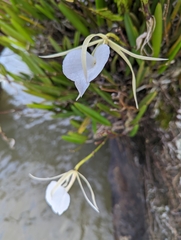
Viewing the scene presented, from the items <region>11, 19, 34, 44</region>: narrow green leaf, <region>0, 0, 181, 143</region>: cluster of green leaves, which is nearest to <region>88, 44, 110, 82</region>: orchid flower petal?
<region>0, 0, 181, 143</region>: cluster of green leaves

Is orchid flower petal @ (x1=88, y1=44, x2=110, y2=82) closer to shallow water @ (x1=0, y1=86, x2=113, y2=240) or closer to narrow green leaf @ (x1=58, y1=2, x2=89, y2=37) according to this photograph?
narrow green leaf @ (x1=58, y1=2, x2=89, y2=37)

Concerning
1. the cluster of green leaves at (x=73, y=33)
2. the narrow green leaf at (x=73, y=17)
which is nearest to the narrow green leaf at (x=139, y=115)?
the cluster of green leaves at (x=73, y=33)

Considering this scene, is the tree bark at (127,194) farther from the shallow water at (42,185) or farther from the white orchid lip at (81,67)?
the white orchid lip at (81,67)

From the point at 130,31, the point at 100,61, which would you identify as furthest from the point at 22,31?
the point at 100,61

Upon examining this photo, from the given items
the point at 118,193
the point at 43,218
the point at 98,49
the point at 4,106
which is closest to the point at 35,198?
the point at 43,218

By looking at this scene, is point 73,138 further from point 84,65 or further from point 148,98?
point 84,65

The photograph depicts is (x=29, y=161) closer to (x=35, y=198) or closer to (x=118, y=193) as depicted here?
(x=35, y=198)
